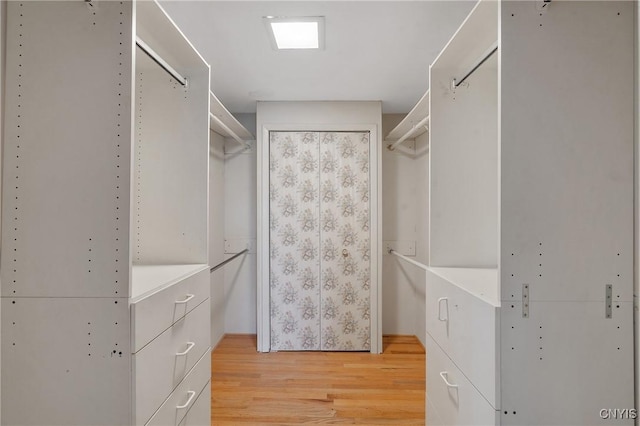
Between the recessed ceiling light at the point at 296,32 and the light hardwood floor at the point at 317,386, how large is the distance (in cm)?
231

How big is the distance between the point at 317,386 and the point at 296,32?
7.93ft

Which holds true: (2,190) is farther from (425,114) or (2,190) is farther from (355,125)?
(355,125)

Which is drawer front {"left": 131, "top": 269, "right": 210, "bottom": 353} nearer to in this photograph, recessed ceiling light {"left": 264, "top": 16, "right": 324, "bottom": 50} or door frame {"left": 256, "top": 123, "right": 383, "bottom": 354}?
recessed ceiling light {"left": 264, "top": 16, "right": 324, "bottom": 50}

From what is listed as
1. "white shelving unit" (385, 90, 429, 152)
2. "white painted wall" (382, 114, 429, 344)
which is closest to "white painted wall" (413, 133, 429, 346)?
"white painted wall" (382, 114, 429, 344)

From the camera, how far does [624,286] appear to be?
1.05 m

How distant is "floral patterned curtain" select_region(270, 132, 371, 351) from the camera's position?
3.30 meters

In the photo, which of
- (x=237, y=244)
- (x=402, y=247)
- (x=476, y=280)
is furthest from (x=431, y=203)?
(x=237, y=244)

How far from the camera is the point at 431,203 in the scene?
1804mm

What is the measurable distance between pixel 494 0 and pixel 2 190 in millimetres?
1674

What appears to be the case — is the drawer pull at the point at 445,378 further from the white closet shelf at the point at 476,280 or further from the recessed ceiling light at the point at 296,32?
the recessed ceiling light at the point at 296,32

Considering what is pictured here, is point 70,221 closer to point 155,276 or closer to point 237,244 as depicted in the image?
point 155,276

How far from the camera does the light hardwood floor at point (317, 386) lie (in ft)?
7.32

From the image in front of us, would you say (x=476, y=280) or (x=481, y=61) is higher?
(x=481, y=61)

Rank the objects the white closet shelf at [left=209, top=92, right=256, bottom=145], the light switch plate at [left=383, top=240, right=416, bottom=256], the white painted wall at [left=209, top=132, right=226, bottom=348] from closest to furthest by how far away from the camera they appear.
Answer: the white closet shelf at [left=209, top=92, right=256, bottom=145] < the white painted wall at [left=209, top=132, right=226, bottom=348] < the light switch plate at [left=383, top=240, right=416, bottom=256]
